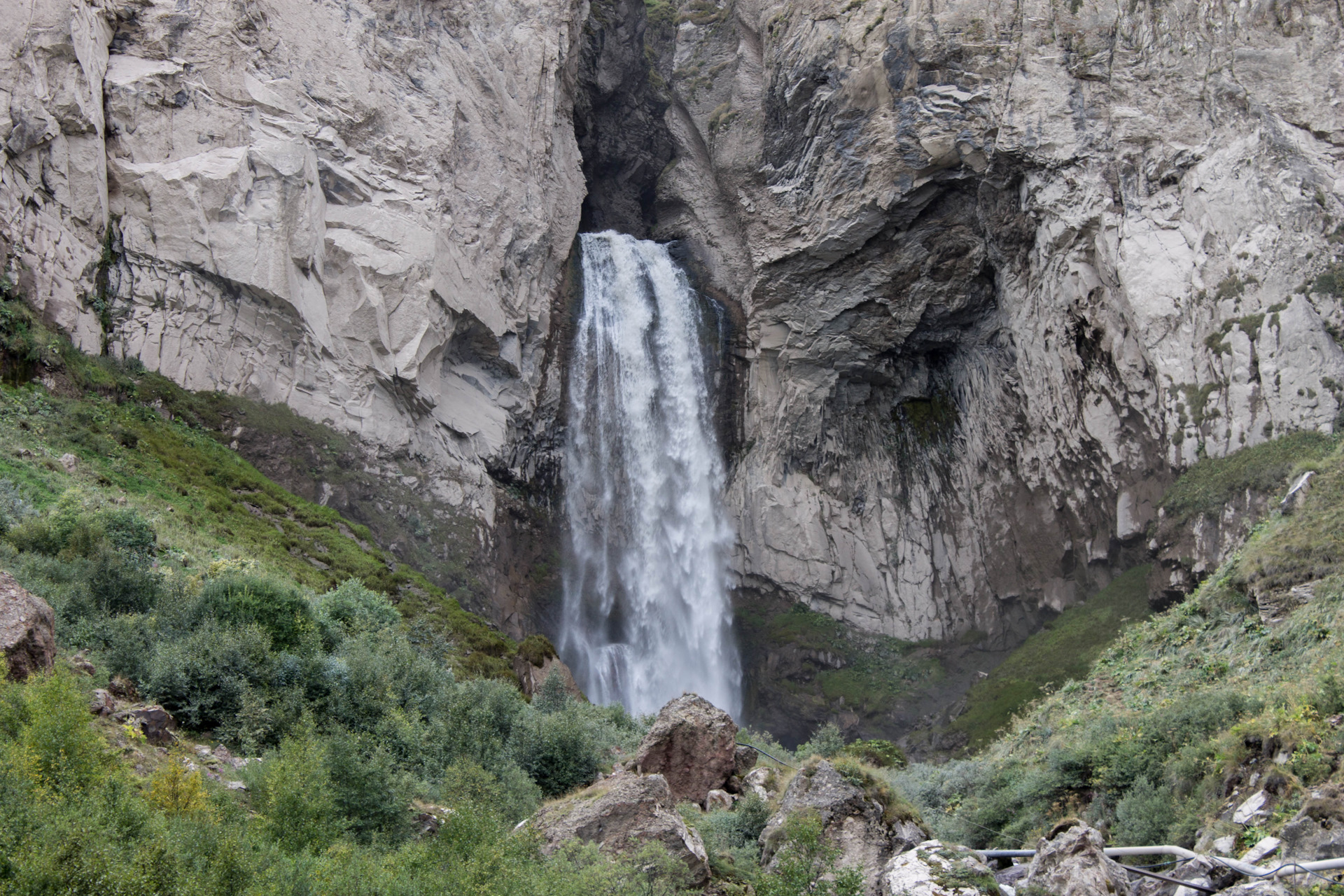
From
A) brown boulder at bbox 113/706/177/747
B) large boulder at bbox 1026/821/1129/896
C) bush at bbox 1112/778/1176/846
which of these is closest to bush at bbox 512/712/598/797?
brown boulder at bbox 113/706/177/747

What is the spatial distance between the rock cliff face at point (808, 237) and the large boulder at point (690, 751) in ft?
56.8

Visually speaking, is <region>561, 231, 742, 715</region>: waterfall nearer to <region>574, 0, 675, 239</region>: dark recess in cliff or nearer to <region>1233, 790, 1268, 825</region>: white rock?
<region>574, 0, 675, 239</region>: dark recess in cliff

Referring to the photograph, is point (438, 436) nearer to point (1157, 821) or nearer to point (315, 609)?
point (315, 609)

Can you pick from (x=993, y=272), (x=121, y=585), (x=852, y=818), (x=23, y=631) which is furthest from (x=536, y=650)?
(x=993, y=272)

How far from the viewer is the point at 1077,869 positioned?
280 inches

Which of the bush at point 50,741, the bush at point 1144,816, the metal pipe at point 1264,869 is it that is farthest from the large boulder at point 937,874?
the bush at point 50,741

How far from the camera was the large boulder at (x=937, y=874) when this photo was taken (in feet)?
24.7

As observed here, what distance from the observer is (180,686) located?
9812mm

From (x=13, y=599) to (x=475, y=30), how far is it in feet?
102

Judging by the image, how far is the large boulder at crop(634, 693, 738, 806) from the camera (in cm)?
1236

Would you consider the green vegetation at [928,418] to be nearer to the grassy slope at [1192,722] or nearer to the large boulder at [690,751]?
the grassy slope at [1192,722]

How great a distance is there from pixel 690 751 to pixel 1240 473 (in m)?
18.1

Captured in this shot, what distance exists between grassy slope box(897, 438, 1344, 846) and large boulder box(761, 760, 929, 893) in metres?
3.09

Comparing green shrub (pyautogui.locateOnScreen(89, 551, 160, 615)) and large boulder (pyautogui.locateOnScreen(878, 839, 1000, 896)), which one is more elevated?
green shrub (pyautogui.locateOnScreen(89, 551, 160, 615))
